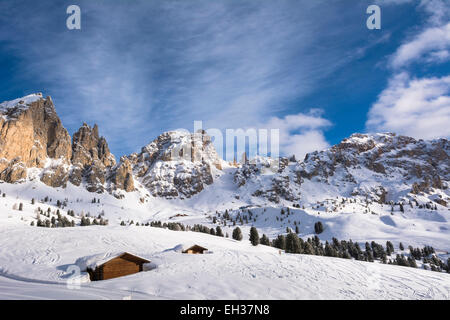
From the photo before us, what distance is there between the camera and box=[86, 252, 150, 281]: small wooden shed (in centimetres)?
2764

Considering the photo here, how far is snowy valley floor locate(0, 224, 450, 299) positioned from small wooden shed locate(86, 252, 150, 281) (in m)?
2.26

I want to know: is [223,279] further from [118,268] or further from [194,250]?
[194,250]

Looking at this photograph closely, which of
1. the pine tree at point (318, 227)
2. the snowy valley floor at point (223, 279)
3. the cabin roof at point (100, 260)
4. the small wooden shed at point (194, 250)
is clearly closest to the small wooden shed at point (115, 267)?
the cabin roof at point (100, 260)

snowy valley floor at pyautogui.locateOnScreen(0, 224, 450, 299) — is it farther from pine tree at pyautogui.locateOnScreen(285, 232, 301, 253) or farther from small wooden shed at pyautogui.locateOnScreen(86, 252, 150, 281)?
pine tree at pyautogui.locateOnScreen(285, 232, 301, 253)

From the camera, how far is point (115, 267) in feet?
92.5

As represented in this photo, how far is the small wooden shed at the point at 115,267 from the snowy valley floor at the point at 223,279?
2.26m

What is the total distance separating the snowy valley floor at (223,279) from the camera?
19141 millimetres
